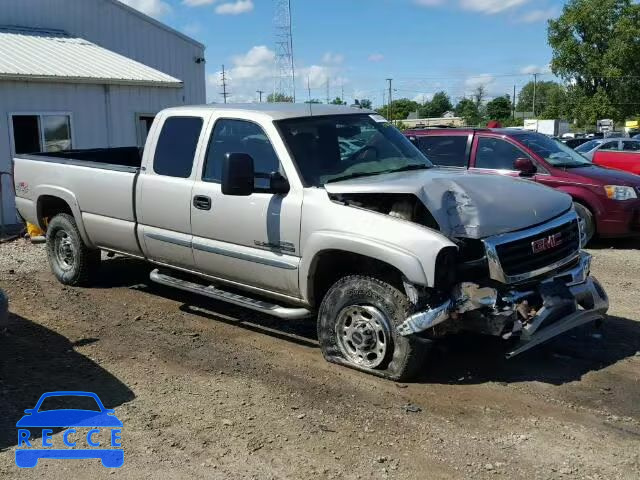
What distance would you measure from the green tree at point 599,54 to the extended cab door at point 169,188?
2299 inches

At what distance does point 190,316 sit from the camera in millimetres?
6637

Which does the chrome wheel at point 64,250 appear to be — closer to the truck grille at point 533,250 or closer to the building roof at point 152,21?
the truck grille at point 533,250

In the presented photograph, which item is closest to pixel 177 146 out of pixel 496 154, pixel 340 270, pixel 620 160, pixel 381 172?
pixel 381 172

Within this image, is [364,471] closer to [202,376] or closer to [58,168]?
[202,376]

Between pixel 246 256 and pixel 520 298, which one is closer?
pixel 520 298

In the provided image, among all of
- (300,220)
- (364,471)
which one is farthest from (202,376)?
(364,471)

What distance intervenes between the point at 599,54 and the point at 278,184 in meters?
60.7

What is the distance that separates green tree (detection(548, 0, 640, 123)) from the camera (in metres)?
57.0

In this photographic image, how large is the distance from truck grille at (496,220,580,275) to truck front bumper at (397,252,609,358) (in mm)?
152

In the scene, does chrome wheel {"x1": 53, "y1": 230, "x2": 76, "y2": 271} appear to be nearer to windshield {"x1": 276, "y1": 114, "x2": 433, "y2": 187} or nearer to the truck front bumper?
windshield {"x1": 276, "y1": 114, "x2": 433, "y2": 187}

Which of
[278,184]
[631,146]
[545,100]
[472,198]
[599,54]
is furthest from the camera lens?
[545,100]

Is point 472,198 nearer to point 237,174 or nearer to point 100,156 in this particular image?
point 237,174

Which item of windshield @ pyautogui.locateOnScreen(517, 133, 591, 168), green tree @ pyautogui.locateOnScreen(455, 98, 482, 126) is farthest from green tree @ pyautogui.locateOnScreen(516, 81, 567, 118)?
windshield @ pyautogui.locateOnScreen(517, 133, 591, 168)

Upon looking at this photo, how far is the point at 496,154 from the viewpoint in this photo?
9.86m
